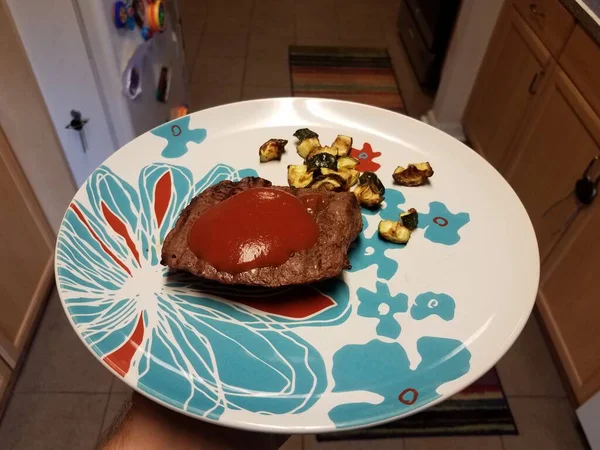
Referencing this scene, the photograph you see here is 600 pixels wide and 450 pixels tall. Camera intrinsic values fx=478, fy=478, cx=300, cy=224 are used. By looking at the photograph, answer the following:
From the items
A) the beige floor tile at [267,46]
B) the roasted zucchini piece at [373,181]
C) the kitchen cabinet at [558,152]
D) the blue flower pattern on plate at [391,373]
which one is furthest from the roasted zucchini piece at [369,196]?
the beige floor tile at [267,46]

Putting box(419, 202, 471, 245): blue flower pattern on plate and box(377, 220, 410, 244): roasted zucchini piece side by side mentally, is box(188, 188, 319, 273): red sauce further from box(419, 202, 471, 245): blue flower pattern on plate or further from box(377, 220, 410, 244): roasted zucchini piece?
box(419, 202, 471, 245): blue flower pattern on plate

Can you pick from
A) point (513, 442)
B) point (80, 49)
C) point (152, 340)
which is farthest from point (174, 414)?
point (513, 442)

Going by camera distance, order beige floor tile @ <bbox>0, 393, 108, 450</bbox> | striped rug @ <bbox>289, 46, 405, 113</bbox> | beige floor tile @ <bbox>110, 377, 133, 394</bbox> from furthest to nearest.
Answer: striped rug @ <bbox>289, 46, 405, 113</bbox>, beige floor tile @ <bbox>110, 377, 133, 394</bbox>, beige floor tile @ <bbox>0, 393, 108, 450</bbox>

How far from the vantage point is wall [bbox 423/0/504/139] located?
2.27m

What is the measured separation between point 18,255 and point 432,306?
4.55 feet

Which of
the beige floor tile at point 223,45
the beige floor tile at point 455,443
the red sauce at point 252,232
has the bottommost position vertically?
the beige floor tile at point 223,45

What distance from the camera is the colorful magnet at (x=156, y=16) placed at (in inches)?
65.9

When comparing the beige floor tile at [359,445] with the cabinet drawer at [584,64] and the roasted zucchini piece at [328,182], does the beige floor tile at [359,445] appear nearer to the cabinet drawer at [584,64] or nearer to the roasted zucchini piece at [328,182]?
the roasted zucchini piece at [328,182]

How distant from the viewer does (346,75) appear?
331 cm

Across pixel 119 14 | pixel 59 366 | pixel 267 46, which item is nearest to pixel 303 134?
pixel 119 14

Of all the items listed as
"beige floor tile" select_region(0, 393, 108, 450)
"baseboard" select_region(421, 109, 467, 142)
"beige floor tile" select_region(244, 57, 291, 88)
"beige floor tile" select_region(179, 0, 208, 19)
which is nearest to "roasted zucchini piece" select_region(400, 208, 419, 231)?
"beige floor tile" select_region(0, 393, 108, 450)

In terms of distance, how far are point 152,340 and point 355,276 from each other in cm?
40

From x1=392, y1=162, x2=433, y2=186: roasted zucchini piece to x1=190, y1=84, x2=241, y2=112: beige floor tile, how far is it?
2.09 meters

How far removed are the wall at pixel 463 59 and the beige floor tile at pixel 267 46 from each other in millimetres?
1330
